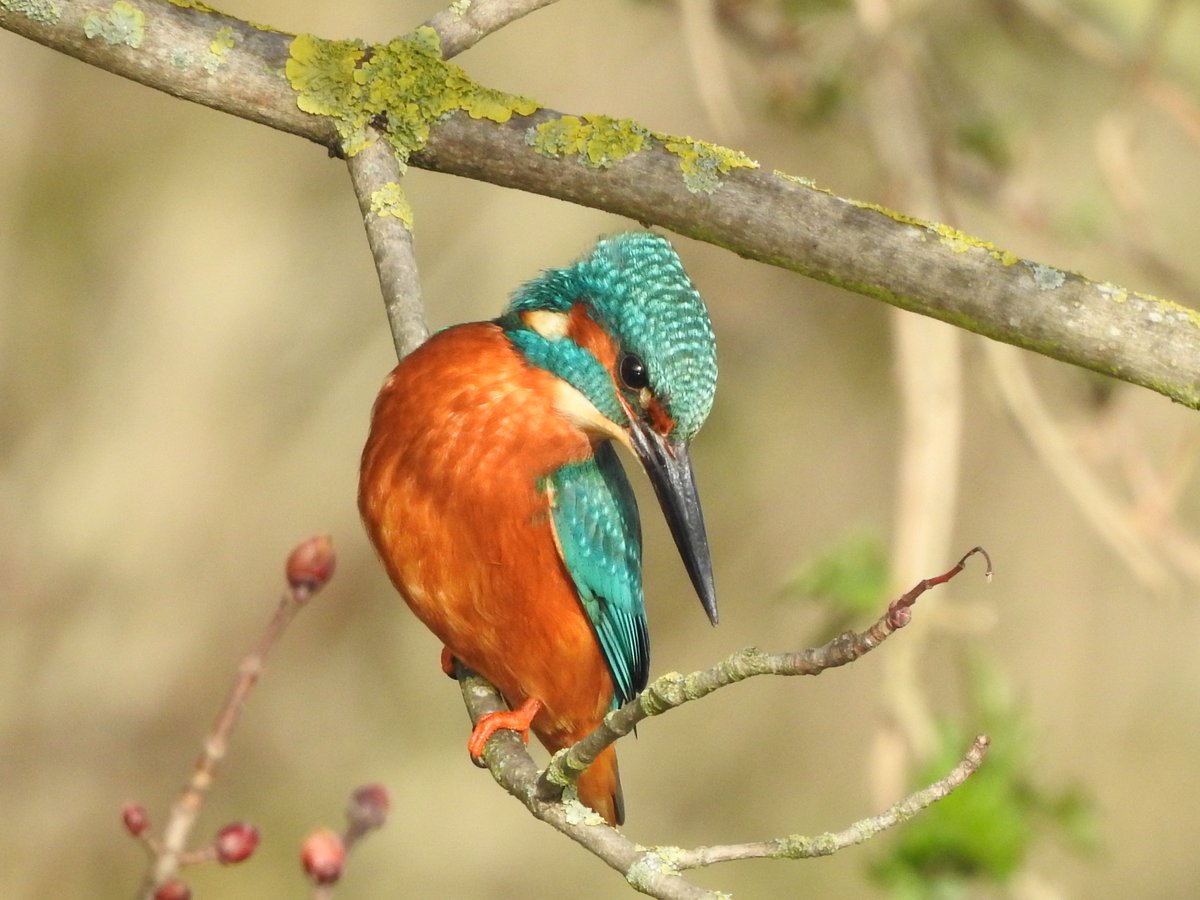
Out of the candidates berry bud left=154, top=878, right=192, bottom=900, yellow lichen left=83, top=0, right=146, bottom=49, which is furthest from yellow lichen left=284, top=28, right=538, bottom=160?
berry bud left=154, top=878, right=192, bottom=900

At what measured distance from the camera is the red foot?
3.01 metres

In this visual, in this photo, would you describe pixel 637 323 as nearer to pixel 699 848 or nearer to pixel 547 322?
pixel 547 322

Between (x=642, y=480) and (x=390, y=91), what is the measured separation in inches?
124

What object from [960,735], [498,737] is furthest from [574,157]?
[960,735]

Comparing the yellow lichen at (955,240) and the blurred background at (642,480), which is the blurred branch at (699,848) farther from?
the blurred background at (642,480)

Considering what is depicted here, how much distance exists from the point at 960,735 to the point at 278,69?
7.56 ft

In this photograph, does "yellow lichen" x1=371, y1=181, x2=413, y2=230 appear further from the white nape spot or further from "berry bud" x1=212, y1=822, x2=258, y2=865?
"berry bud" x1=212, y1=822, x2=258, y2=865

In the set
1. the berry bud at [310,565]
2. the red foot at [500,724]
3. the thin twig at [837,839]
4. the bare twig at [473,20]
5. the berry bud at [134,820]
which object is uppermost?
the bare twig at [473,20]

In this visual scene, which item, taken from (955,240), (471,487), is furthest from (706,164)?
(471,487)

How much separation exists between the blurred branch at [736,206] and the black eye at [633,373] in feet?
1.74

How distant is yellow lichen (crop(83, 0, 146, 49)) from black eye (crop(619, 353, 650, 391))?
1085mm

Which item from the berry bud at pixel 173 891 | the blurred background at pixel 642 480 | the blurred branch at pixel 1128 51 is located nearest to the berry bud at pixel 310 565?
the berry bud at pixel 173 891

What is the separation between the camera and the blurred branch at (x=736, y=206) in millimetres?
2129

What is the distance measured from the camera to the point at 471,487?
3029mm
